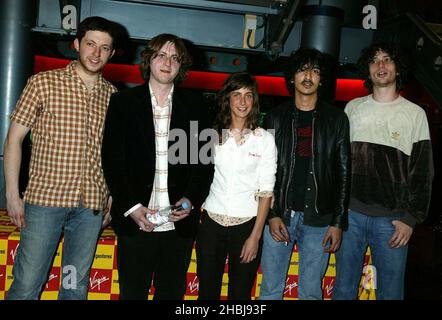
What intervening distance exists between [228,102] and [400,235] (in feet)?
4.73

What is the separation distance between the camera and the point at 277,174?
2727mm

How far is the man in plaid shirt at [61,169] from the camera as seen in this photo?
2432 mm

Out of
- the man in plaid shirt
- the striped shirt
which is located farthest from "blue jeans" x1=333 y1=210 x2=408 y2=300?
the man in plaid shirt

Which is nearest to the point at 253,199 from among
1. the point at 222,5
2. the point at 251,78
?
the point at 251,78

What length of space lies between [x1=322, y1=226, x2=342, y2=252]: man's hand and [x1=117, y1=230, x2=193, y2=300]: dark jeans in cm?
Answer: 88

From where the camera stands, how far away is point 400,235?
2719 mm

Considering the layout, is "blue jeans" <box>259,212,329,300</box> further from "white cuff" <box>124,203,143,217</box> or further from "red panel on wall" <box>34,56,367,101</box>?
"red panel on wall" <box>34,56,367,101</box>

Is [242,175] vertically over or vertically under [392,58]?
under

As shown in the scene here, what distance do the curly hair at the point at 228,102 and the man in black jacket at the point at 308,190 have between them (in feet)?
Answer: 0.75

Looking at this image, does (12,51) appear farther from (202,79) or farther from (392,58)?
(202,79)

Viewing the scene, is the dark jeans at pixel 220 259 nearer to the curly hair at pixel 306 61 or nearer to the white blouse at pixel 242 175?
the white blouse at pixel 242 175

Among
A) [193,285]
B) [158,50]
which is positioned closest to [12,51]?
[158,50]

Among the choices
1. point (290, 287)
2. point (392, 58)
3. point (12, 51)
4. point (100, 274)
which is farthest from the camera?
point (12, 51)

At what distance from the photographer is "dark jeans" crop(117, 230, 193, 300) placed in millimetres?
2396
